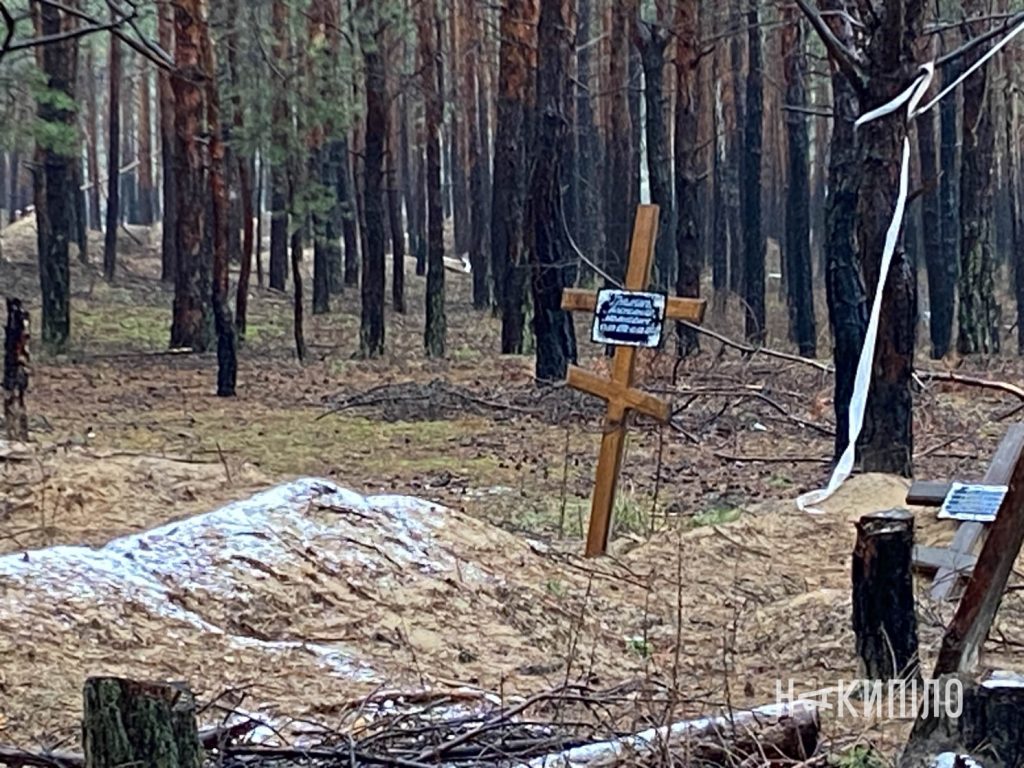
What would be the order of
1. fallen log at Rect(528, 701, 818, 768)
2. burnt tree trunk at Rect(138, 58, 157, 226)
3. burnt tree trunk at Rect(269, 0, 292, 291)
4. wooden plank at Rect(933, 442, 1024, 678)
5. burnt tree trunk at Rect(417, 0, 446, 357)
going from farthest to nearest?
burnt tree trunk at Rect(138, 58, 157, 226), burnt tree trunk at Rect(417, 0, 446, 357), burnt tree trunk at Rect(269, 0, 292, 291), wooden plank at Rect(933, 442, 1024, 678), fallen log at Rect(528, 701, 818, 768)

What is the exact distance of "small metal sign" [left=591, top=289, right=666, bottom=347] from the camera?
8023mm

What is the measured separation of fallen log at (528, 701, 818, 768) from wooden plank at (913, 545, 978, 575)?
302 centimetres

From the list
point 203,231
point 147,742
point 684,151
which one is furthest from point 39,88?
point 147,742

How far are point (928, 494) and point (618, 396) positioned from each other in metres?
1.74

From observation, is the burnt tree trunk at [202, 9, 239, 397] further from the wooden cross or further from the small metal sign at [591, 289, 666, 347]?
the small metal sign at [591, 289, 666, 347]

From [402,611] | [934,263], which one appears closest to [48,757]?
[402,611]

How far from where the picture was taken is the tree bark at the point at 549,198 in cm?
1620

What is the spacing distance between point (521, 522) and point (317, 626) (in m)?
3.05

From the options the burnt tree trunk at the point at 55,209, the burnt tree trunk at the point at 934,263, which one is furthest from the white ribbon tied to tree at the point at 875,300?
the burnt tree trunk at the point at 934,263

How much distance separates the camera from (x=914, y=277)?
9.60 meters

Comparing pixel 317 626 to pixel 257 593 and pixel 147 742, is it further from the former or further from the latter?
pixel 147 742

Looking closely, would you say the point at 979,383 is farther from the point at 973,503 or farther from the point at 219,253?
the point at 219,253

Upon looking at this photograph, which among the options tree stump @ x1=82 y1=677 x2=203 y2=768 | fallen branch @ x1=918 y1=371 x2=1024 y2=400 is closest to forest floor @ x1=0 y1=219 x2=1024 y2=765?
fallen branch @ x1=918 y1=371 x2=1024 y2=400

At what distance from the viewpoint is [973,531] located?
7500 mm
